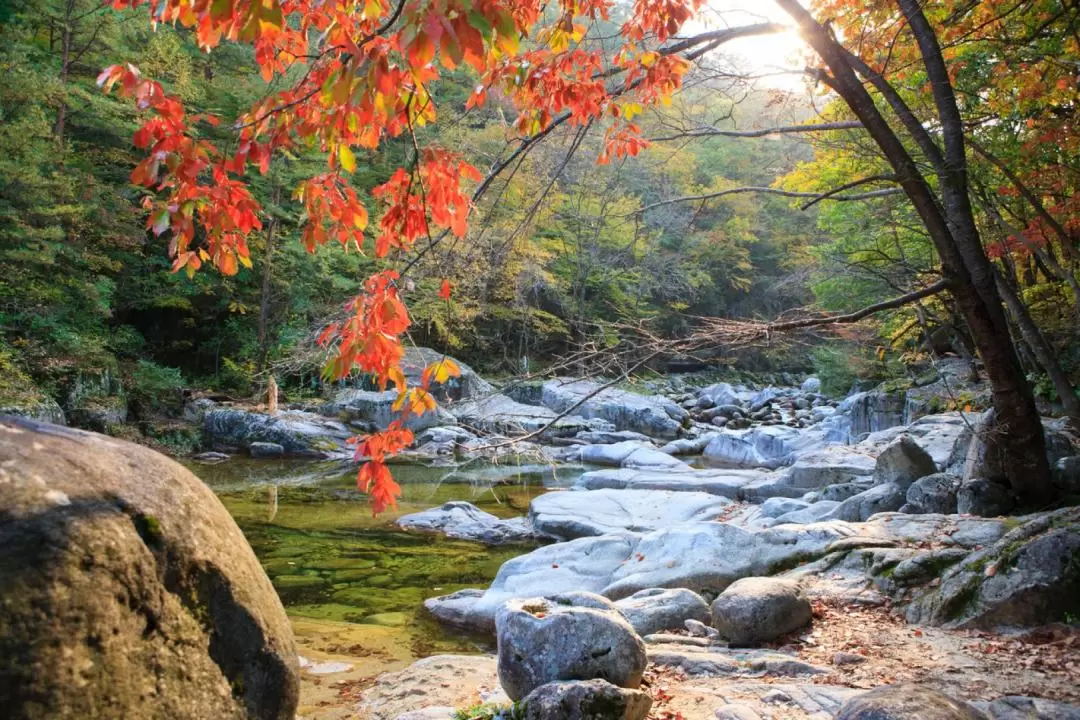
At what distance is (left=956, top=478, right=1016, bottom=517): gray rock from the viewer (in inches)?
253

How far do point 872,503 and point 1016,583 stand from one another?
12.1ft

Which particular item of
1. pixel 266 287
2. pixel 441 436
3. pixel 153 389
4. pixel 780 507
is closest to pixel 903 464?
pixel 780 507

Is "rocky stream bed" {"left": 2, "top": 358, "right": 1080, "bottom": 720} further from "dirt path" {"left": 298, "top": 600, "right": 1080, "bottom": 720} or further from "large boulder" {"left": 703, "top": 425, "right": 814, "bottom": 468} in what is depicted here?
"large boulder" {"left": 703, "top": 425, "right": 814, "bottom": 468}

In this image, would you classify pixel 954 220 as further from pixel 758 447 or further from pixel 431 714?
pixel 758 447

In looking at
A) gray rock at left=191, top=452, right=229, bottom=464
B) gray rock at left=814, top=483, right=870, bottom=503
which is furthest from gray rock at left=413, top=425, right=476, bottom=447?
gray rock at left=814, top=483, right=870, bottom=503

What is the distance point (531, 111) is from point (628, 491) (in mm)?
7830

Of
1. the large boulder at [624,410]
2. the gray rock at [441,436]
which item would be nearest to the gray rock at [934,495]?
the gray rock at [441,436]

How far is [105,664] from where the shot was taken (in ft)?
6.88

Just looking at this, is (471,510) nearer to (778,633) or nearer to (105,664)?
(778,633)

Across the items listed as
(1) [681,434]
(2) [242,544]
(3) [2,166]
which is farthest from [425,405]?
(1) [681,434]

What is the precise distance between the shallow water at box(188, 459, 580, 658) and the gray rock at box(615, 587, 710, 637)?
1286 millimetres

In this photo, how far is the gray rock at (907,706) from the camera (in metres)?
2.58

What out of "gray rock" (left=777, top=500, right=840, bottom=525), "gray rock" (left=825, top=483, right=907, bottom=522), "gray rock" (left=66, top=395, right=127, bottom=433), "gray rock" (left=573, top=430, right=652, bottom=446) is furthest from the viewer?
"gray rock" (left=573, top=430, right=652, bottom=446)

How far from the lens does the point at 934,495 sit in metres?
7.48
